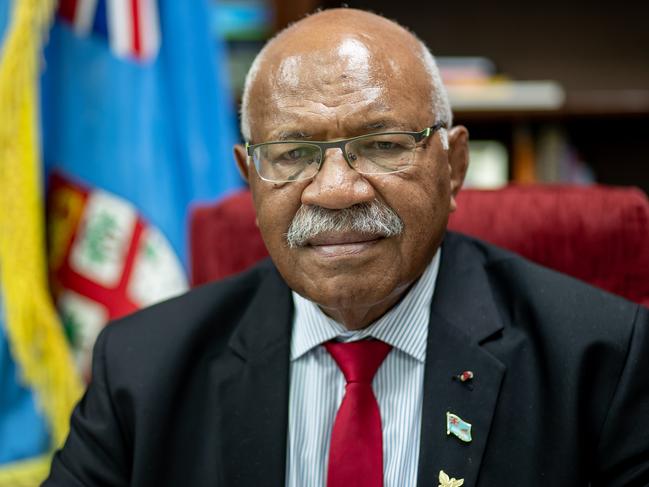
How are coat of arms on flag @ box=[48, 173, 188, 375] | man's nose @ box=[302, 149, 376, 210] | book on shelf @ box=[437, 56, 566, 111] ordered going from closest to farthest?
man's nose @ box=[302, 149, 376, 210], coat of arms on flag @ box=[48, 173, 188, 375], book on shelf @ box=[437, 56, 566, 111]

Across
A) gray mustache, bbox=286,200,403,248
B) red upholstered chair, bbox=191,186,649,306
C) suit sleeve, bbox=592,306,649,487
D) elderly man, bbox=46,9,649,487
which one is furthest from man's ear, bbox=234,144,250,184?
suit sleeve, bbox=592,306,649,487

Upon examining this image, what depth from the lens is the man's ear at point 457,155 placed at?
131 centimetres

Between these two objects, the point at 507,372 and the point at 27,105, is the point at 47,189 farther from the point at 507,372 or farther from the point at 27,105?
→ the point at 507,372

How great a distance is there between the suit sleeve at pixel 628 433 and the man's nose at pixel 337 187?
20.2 inches

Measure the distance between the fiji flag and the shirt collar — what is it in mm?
757

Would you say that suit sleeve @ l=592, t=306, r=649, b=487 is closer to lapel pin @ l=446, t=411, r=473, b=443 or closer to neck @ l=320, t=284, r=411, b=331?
lapel pin @ l=446, t=411, r=473, b=443

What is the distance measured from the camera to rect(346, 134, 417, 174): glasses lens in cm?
116

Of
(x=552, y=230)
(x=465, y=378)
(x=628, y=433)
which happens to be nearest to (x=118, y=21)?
(x=552, y=230)

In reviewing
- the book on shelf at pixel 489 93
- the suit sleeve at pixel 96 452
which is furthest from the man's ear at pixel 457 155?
the book on shelf at pixel 489 93

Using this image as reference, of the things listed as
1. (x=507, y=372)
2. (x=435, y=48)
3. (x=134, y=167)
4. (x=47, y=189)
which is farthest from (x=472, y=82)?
(x=507, y=372)

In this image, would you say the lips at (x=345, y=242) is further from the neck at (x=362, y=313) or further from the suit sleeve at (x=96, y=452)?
the suit sleeve at (x=96, y=452)

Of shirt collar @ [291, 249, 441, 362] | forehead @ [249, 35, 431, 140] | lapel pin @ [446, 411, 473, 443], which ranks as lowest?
lapel pin @ [446, 411, 473, 443]

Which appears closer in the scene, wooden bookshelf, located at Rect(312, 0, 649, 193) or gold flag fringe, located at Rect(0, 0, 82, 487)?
gold flag fringe, located at Rect(0, 0, 82, 487)

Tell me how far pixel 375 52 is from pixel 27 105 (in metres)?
1.00
